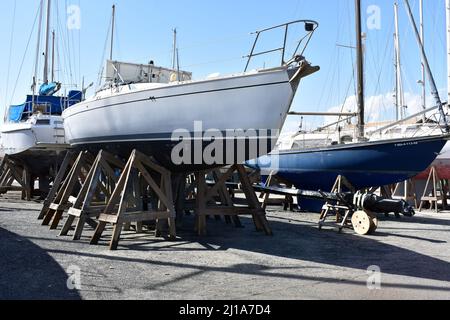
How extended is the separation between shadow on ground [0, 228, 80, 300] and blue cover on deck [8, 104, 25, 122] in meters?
11.6

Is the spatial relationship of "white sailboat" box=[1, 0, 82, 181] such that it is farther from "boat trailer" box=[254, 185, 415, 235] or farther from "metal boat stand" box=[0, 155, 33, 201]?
"boat trailer" box=[254, 185, 415, 235]

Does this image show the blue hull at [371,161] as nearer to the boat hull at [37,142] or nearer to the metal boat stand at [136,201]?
the metal boat stand at [136,201]

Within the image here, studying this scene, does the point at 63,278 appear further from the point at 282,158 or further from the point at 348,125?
the point at 348,125

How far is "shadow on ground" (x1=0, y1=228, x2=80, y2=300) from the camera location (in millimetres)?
4223

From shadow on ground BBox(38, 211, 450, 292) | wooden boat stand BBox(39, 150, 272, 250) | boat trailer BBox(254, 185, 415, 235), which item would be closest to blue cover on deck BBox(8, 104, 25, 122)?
wooden boat stand BBox(39, 150, 272, 250)

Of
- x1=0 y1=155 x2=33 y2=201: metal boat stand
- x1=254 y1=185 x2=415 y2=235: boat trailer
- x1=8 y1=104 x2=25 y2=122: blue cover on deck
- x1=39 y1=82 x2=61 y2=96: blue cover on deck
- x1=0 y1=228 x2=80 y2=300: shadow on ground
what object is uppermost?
x1=39 y1=82 x2=61 y2=96: blue cover on deck

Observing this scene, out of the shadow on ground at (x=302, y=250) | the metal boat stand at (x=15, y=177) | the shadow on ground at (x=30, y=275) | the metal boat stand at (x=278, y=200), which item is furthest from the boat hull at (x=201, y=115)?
the metal boat stand at (x=15, y=177)

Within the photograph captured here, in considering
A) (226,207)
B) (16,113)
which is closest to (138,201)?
(226,207)

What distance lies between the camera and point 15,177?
1583 cm

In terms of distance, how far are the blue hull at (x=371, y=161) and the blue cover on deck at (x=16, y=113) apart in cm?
1085

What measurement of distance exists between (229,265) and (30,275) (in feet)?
7.60

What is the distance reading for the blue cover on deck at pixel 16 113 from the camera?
16922mm
